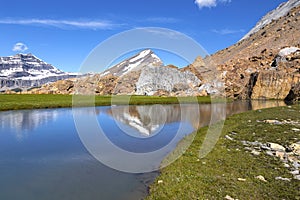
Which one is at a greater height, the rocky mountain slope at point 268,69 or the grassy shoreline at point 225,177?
the rocky mountain slope at point 268,69

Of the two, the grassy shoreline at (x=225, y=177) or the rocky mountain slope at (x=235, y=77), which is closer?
the grassy shoreline at (x=225, y=177)

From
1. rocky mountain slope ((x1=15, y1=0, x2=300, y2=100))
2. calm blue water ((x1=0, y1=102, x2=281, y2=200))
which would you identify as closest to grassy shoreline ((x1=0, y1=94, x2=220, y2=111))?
rocky mountain slope ((x1=15, y1=0, x2=300, y2=100))

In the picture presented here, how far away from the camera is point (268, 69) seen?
336 feet

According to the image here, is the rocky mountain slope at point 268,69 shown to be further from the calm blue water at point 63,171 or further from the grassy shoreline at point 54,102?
the calm blue water at point 63,171

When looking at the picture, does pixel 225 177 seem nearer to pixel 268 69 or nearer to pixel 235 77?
pixel 268 69

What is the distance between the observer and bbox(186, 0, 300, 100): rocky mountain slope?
89812mm

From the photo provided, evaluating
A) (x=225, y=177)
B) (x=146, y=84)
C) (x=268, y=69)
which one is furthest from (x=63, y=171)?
(x=146, y=84)

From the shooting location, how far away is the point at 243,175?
487 inches

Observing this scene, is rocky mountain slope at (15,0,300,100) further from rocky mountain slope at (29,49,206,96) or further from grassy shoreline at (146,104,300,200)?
grassy shoreline at (146,104,300,200)

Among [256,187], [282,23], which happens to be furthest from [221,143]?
[282,23]

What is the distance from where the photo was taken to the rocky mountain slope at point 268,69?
295 feet

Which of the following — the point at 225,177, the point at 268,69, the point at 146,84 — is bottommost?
the point at 225,177

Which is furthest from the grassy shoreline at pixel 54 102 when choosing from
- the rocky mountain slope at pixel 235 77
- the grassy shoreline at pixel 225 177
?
the grassy shoreline at pixel 225 177

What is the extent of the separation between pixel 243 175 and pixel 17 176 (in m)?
11.2
